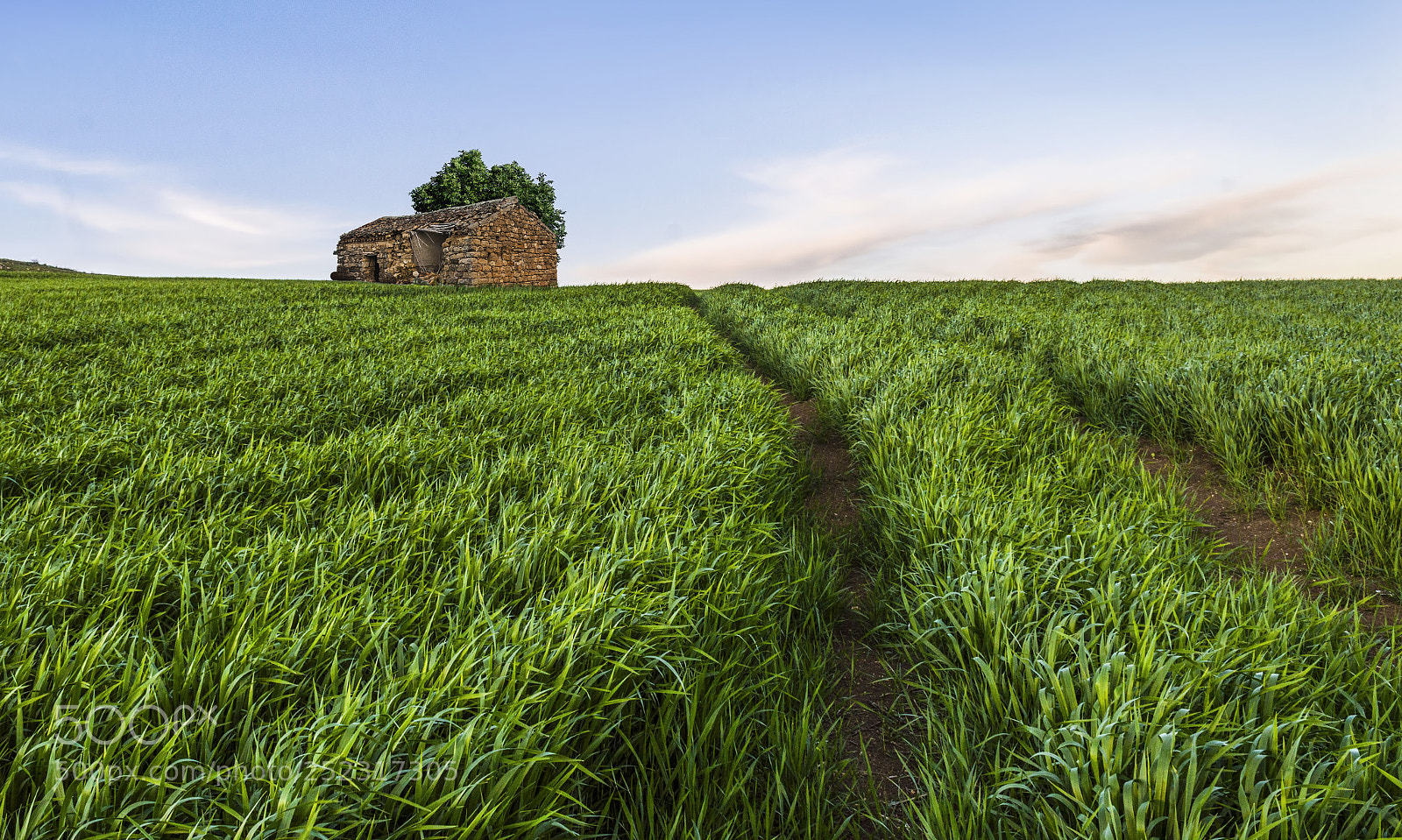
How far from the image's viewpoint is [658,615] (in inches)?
78.3

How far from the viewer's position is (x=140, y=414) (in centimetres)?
401

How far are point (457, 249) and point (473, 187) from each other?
782 inches

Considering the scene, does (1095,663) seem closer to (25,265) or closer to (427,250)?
(427,250)

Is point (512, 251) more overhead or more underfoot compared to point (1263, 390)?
more overhead

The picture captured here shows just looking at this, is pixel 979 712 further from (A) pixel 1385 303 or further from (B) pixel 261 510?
(A) pixel 1385 303

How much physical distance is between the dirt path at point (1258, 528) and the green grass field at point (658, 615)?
4.1 inches

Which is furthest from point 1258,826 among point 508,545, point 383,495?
point 383,495

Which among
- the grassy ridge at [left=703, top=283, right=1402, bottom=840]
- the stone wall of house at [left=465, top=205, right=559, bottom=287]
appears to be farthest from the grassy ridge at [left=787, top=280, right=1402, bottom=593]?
the stone wall of house at [left=465, top=205, right=559, bottom=287]

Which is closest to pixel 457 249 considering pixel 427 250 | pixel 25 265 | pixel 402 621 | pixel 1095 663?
pixel 427 250

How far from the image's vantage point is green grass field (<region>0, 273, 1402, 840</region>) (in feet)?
4.45

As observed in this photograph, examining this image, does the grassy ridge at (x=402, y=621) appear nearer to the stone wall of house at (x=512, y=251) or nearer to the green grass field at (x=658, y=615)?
the green grass field at (x=658, y=615)

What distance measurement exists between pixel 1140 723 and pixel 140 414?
18.6 feet

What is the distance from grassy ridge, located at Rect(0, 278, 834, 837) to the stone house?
74.1ft

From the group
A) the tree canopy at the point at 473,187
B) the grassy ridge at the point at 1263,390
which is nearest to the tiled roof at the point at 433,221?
the tree canopy at the point at 473,187
